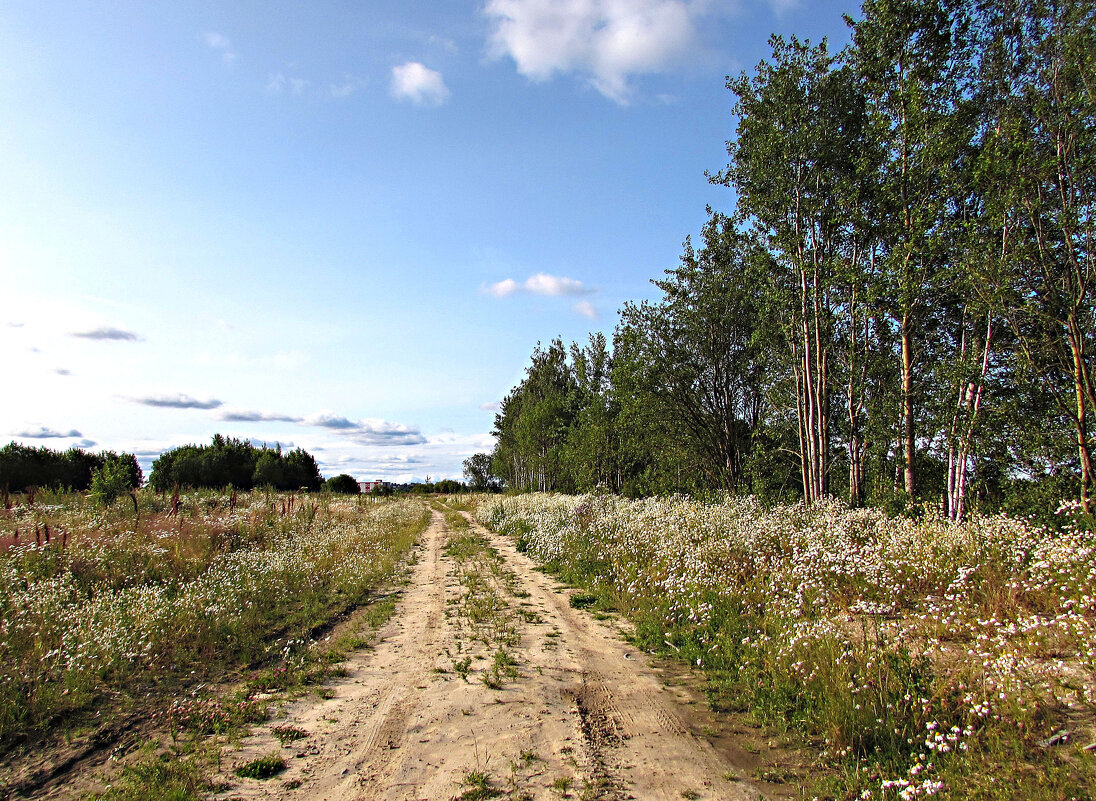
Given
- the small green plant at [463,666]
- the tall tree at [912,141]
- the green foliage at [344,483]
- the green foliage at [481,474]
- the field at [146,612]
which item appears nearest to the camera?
the field at [146,612]

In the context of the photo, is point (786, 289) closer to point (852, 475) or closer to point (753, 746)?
point (852, 475)

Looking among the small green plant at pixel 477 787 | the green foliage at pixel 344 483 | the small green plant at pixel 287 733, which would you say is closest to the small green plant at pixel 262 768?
the small green plant at pixel 287 733

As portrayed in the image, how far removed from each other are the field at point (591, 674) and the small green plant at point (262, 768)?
18 millimetres

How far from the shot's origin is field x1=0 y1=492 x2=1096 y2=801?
420 cm

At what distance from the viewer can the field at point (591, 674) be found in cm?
420

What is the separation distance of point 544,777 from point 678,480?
890 inches

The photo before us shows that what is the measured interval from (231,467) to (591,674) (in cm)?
6102

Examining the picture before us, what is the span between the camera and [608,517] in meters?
16.8

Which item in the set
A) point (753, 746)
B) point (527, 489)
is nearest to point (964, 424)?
point (753, 746)

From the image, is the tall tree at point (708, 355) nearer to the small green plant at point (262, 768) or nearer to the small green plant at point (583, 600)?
the small green plant at point (583, 600)

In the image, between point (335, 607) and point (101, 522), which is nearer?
point (335, 607)

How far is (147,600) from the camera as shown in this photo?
7.98 m

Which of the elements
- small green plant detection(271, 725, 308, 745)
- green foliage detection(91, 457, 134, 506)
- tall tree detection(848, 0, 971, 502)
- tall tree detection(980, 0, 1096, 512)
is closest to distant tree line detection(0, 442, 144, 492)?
green foliage detection(91, 457, 134, 506)

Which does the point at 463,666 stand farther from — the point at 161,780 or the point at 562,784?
the point at 161,780
